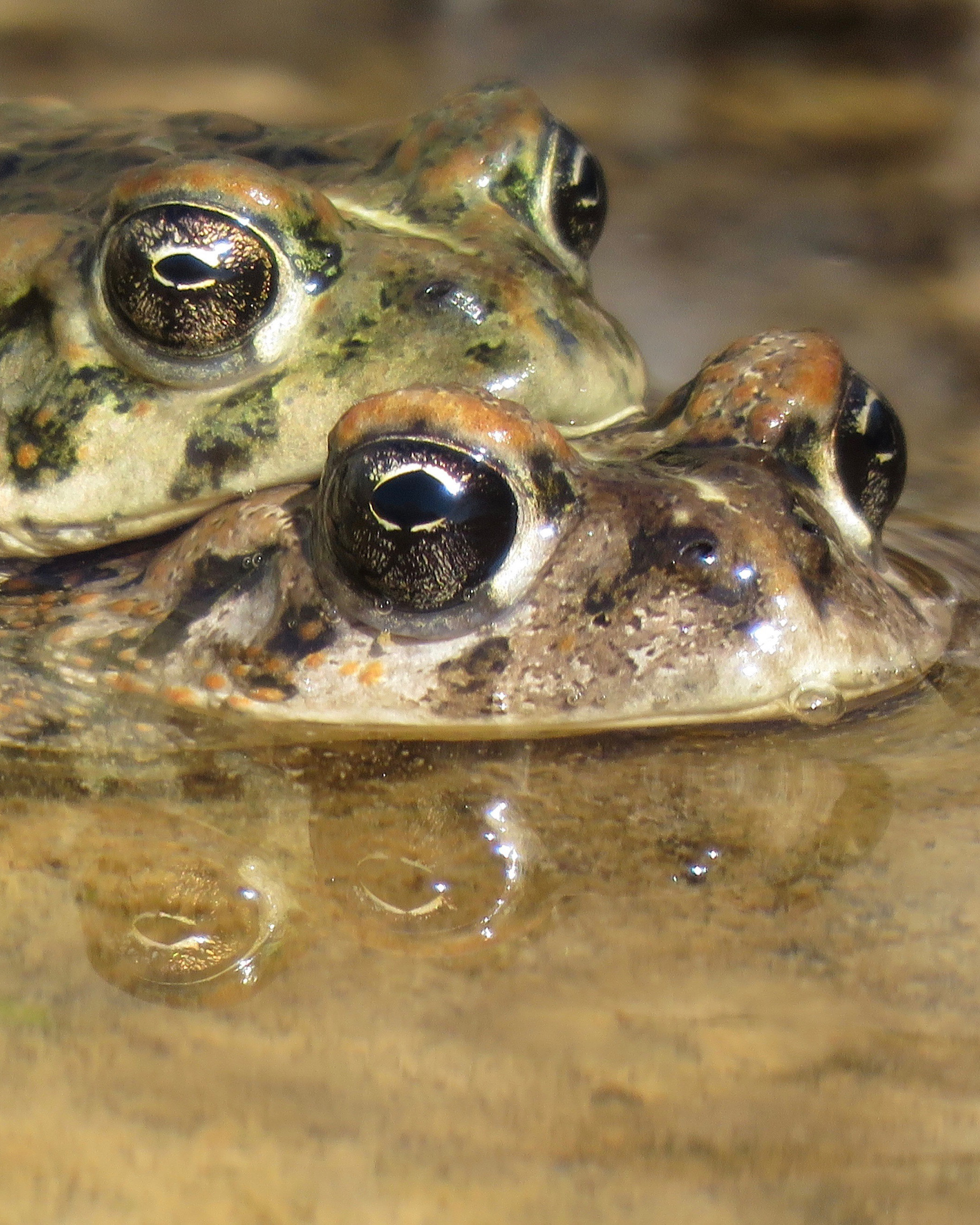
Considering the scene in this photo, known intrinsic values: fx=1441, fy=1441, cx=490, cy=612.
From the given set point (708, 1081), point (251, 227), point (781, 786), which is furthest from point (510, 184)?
point (708, 1081)

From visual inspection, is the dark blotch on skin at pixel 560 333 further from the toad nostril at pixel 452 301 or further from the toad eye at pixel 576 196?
the toad eye at pixel 576 196

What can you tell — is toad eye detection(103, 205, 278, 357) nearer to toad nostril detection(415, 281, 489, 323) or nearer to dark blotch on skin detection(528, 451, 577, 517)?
toad nostril detection(415, 281, 489, 323)

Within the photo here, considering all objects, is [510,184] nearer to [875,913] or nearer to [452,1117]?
[875,913]

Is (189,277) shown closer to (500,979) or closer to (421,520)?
(421,520)

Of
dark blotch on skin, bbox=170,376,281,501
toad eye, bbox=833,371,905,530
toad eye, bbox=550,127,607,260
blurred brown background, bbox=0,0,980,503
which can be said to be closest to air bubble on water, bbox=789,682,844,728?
toad eye, bbox=833,371,905,530

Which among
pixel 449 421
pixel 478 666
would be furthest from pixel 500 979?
pixel 449 421

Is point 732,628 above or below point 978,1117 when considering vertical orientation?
above
